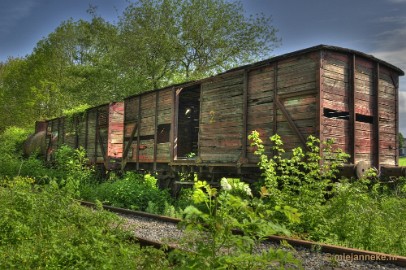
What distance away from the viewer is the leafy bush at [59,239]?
404 cm

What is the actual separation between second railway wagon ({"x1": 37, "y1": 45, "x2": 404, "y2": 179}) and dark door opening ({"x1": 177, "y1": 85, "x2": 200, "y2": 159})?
4.85ft

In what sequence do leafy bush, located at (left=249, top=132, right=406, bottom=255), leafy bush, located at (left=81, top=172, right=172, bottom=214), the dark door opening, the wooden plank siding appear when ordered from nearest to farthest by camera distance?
leafy bush, located at (left=249, top=132, right=406, bottom=255), the wooden plank siding, leafy bush, located at (left=81, top=172, right=172, bottom=214), the dark door opening

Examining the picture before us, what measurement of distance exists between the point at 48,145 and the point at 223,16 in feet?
53.4

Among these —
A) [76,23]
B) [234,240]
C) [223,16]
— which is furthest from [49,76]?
[234,240]

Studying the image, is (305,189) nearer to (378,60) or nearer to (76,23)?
(378,60)

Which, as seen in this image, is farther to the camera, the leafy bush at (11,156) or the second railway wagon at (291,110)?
the leafy bush at (11,156)

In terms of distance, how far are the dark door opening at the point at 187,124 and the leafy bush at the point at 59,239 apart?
859cm

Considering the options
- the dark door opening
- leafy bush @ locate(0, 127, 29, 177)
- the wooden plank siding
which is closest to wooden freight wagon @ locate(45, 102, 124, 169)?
leafy bush @ locate(0, 127, 29, 177)

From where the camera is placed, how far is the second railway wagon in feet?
28.5

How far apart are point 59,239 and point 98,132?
43.0 ft

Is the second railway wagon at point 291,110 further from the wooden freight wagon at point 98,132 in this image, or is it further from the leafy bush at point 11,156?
the leafy bush at point 11,156

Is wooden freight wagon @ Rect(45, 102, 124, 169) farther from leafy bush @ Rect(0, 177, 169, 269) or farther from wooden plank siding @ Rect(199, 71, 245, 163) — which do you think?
leafy bush @ Rect(0, 177, 169, 269)

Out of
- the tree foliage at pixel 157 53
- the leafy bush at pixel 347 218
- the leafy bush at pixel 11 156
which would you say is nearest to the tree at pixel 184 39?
the tree foliage at pixel 157 53

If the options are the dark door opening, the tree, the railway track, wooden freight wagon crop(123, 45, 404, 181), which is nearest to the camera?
the railway track
